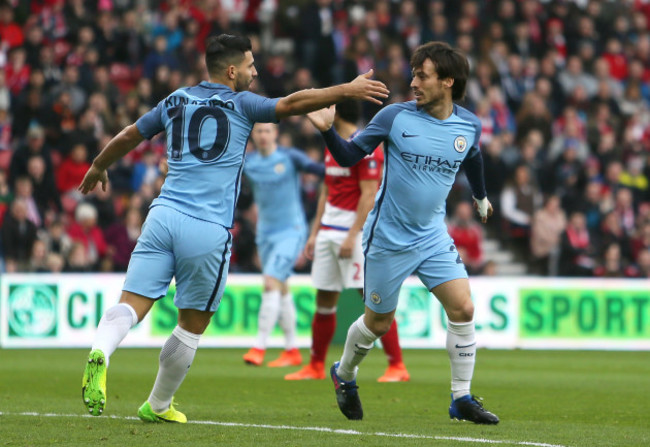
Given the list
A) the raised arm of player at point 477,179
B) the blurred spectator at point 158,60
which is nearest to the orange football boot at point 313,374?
the raised arm of player at point 477,179

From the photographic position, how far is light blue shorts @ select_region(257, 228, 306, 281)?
12906mm

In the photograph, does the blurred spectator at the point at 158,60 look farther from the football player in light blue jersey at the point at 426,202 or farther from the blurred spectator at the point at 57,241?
the football player in light blue jersey at the point at 426,202

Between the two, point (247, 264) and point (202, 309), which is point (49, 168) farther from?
point (202, 309)

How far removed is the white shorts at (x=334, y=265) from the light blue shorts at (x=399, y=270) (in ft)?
9.86

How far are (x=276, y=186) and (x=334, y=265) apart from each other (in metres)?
2.31

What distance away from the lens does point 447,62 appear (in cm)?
756

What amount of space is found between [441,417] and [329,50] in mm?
12648

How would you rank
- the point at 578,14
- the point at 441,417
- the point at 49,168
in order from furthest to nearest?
the point at 578,14 → the point at 49,168 → the point at 441,417

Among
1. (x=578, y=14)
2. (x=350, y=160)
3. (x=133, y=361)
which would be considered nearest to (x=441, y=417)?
(x=350, y=160)

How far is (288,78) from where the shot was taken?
1947 centimetres

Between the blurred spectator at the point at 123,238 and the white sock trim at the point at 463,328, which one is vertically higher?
the white sock trim at the point at 463,328

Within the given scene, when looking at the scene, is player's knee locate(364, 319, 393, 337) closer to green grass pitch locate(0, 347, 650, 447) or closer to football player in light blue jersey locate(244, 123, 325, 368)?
green grass pitch locate(0, 347, 650, 447)

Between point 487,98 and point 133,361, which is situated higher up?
point 487,98

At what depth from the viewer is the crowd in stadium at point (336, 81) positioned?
16578 mm
